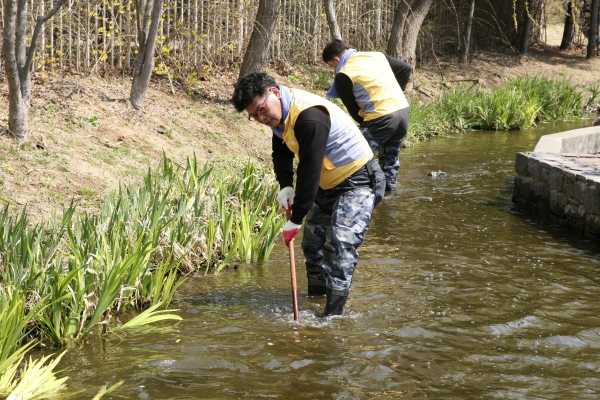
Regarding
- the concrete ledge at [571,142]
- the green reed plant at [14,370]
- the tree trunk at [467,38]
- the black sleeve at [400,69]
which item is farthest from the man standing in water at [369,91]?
the tree trunk at [467,38]

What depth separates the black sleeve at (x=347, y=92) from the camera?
22.4 feet

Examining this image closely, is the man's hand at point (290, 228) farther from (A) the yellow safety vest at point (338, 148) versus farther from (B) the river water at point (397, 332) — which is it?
(B) the river water at point (397, 332)

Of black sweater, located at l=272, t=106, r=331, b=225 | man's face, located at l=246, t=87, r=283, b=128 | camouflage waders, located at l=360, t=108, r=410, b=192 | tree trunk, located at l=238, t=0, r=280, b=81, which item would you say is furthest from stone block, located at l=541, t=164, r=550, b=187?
tree trunk, located at l=238, t=0, r=280, b=81

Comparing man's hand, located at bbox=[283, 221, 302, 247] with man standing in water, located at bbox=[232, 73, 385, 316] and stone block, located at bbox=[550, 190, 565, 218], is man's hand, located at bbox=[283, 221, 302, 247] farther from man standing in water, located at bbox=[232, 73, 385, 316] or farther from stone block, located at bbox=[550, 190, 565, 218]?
stone block, located at bbox=[550, 190, 565, 218]

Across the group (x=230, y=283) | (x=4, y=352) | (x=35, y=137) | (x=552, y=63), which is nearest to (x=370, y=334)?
(x=230, y=283)

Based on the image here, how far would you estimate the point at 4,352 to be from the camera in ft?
10.5

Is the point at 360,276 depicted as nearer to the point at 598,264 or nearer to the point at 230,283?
the point at 230,283

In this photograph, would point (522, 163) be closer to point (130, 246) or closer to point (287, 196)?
point (287, 196)

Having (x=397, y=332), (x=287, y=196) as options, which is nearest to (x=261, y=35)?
(x=287, y=196)

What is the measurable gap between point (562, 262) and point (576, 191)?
1.26 meters

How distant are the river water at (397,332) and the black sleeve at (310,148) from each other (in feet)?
2.90

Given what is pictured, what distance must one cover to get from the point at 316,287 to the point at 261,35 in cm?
603

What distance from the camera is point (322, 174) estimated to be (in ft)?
14.8

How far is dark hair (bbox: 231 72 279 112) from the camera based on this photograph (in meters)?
3.95
